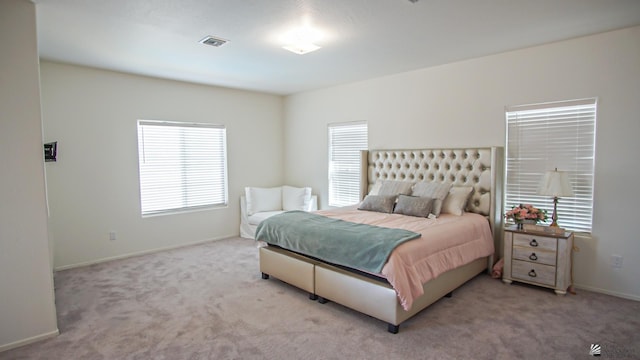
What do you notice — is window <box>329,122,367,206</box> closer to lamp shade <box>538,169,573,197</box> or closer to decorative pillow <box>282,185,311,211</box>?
decorative pillow <box>282,185,311,211</box>

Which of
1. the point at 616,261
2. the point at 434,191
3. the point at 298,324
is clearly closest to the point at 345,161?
the point at 434,191

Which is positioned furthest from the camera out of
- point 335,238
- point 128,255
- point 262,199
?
point 262,199

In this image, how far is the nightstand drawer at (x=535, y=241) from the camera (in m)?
Answer: 3.30

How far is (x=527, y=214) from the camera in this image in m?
3.48

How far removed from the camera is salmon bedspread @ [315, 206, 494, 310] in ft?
8.45

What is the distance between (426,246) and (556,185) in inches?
59.6

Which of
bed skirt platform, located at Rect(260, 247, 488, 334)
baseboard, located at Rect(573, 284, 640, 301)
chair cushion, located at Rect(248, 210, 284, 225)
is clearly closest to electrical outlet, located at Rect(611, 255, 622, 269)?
baseboard, located at Rect(573, 284, 640, 301)

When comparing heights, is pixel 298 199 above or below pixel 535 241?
above

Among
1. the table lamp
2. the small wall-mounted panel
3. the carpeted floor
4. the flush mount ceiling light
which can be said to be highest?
the flush mount ceiling light

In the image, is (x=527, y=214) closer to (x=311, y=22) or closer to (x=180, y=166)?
(x=311, y=22)

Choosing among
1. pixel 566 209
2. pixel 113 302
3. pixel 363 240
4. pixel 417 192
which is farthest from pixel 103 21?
pixel 566 209

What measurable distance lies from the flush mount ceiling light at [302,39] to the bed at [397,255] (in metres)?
1.81

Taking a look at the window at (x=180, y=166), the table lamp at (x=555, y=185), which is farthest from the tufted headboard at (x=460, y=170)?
the window at (x=180, y=166)

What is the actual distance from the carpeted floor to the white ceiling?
249 cm
